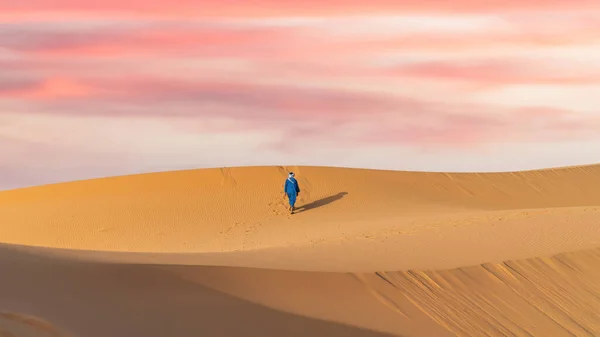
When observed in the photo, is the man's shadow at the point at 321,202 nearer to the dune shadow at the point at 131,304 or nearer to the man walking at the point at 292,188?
the man walking at the point at 292,188

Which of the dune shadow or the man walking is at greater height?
the man walking

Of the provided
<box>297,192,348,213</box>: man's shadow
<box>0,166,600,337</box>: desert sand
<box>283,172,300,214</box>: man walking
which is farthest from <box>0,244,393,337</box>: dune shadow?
<box>297,192,348,213</box>: man's shadow

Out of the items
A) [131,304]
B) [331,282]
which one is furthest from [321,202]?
[131,304]

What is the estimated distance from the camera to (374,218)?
27.8 metres

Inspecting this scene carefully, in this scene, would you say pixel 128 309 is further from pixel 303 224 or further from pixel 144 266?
pixel 303 224

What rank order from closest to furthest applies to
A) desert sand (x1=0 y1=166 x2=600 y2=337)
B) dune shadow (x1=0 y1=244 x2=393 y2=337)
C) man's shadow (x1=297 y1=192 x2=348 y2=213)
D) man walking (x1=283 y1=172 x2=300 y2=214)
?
1. dune shadow (x1=0 y1=244 x2=393 y2=337)
2. desert sand (x1=0 y1=166 x2=600 y2=337)
3. man walking (x1=283 y1=172 x2=300 y2=214)
4. man's shadow (x1=297 y1=192 x2=348 y2=213)

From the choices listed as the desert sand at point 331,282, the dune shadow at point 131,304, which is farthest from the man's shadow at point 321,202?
the dune shadow at point 131,304

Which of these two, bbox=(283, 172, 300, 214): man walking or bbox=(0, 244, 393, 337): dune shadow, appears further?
bbox=(283, 172, 300, 214): man walking

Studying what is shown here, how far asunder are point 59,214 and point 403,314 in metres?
23.2

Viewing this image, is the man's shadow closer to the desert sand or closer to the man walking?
the man walking

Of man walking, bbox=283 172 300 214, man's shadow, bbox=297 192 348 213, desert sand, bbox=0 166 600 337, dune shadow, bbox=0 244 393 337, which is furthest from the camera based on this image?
man's shadow, bbox=297 192 348 213

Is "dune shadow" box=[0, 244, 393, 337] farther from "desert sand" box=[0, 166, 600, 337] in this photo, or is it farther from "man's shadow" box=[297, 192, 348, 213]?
"man's shadow" box=[297, 192, 348, 213]

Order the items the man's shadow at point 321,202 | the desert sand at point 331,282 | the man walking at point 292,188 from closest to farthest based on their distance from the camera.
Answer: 1. the desert sand at point 331,282
2. the man walking at point 292,188
3. the man's shadow at point 321,202

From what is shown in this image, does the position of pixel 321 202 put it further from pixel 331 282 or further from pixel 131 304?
pixel 131 304
